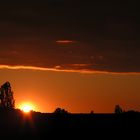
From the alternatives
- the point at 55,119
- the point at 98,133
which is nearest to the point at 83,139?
the point at 98,133

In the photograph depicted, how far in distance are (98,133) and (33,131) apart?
8.66 metres

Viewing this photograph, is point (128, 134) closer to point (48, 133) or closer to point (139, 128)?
point (139, 128)

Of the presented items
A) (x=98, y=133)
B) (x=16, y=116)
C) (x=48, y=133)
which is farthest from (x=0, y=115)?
(x=98, y=133)

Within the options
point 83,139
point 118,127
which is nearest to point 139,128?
point 118,127

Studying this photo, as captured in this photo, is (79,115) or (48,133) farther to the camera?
Result: (79,115)

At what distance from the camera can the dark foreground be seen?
83688 mm

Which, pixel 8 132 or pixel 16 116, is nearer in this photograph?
pixel 8 132

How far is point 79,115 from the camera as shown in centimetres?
9194

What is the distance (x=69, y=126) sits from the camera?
8669 centimetres

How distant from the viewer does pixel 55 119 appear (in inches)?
3516

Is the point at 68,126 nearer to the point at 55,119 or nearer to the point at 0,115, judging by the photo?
the point at 55,119

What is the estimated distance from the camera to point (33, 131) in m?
85.1

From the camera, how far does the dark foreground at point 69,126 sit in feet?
275

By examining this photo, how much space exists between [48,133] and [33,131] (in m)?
2.21
